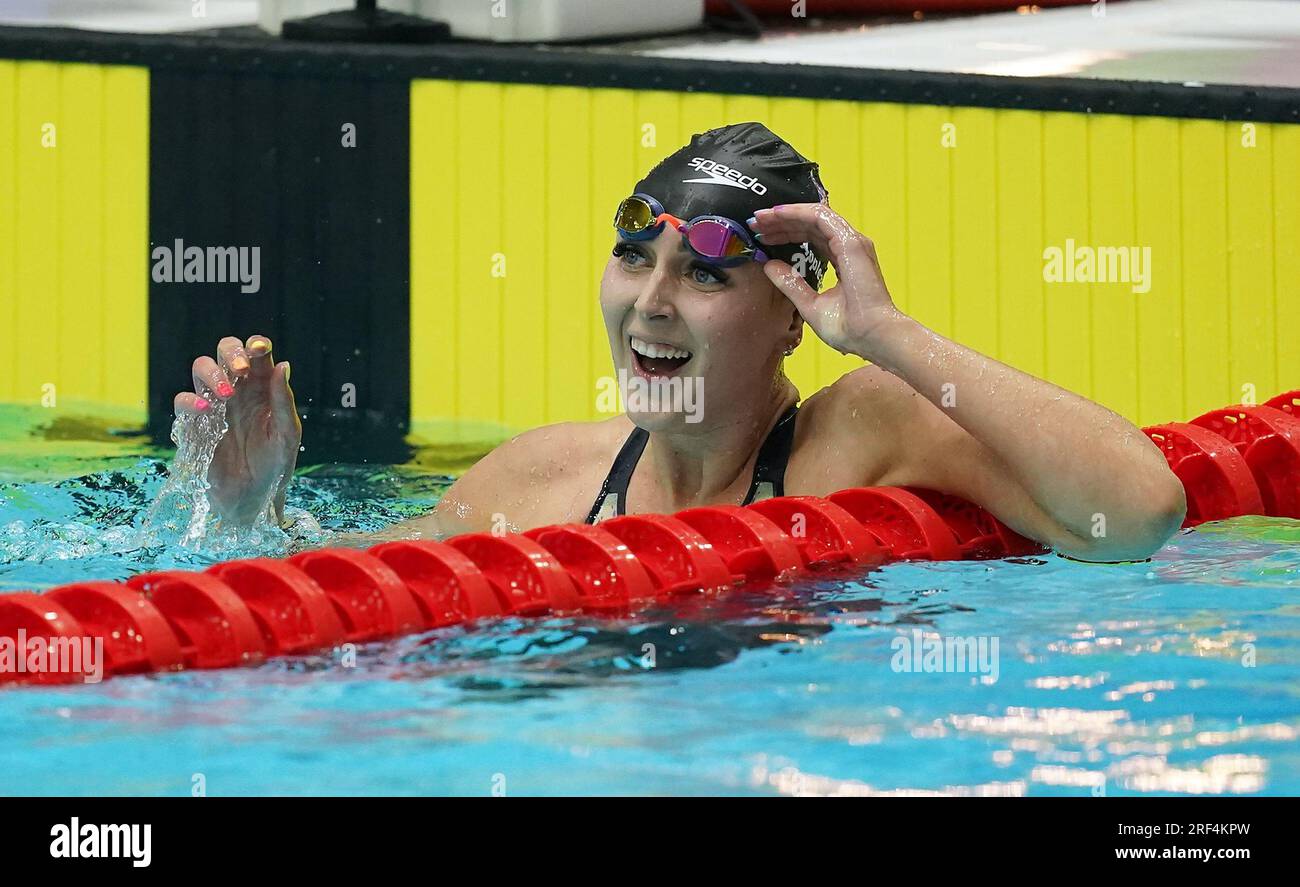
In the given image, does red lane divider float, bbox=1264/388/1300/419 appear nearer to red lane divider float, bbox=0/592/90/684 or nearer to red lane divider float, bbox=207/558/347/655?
red lane divider float, bbox=207/558/347/655

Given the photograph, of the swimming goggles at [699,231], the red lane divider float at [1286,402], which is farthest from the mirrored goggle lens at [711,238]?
the red lane divider float at [1286,402]

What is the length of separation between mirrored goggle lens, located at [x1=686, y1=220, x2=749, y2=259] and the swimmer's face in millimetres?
25

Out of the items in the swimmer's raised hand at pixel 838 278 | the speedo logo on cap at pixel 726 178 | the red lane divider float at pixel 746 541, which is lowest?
the red lane divider float at pixel 746 541

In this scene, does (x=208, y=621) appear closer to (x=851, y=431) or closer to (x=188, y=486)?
(x=188, y=486)

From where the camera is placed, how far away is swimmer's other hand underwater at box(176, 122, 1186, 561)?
111 inches

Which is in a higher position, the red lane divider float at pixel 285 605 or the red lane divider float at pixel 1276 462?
the red lane divider float at pixel 1276 462

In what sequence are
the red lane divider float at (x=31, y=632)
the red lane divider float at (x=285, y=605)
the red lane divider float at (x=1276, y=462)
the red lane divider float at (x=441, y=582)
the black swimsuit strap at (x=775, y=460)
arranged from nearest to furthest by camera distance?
the red lane divider float at (x=31, y=632) < the red lane divider float at (x=285, y=605) < the red lane divider float at (x=441, y=582) < the black swimsuit strap at (x=775, y=460) < the red lane divider float at (x=1276, y=462)

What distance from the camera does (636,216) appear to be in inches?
119

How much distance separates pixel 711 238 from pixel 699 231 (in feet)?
0.07

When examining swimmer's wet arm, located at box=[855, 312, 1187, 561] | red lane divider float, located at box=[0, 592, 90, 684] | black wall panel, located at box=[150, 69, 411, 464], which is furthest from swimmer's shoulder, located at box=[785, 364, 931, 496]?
black wall panel, located at box=[150, 69, 411, 464]

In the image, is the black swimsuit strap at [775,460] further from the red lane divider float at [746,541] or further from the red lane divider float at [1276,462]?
the red lane divider float at [1276,462]

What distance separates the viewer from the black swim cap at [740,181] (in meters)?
3.03

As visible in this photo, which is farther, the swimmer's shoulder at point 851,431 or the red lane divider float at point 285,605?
the swimmer's shoulder at point 851,431
